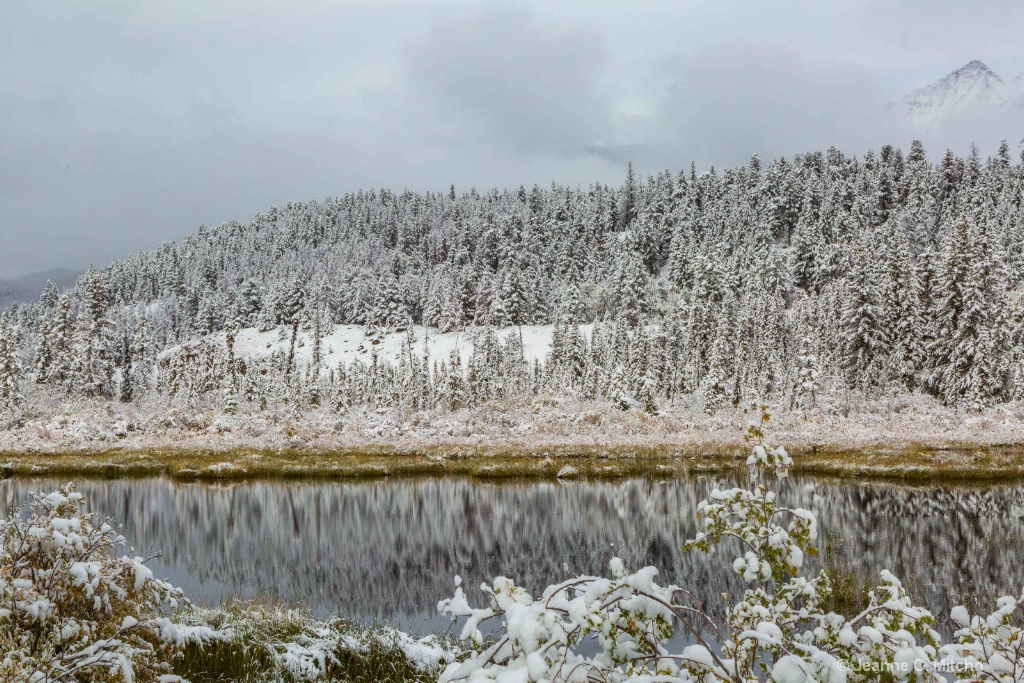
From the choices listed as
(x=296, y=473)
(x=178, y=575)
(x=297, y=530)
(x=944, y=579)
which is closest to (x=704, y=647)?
(x=944, y=579)

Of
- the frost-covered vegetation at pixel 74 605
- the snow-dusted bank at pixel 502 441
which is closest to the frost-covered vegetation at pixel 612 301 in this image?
the snow-dusted bank at pixel 502 441

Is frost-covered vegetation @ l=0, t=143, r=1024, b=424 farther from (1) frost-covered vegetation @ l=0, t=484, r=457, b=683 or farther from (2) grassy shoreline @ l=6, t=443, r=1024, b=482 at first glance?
(1) frost-covered vegetation @ l=0, t=484, r=457, b=683

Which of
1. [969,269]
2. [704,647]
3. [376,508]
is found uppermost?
[969,269]

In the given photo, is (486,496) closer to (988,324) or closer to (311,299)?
(988,324)

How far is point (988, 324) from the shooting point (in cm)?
5194

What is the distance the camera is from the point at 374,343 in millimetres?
102875

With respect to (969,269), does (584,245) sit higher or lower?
higher

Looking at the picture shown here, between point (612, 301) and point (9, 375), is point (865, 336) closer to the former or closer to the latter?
point (612, 301)

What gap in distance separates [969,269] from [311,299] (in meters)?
94.2

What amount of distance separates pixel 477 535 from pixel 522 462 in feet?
48.2

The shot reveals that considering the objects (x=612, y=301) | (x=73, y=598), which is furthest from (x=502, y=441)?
(x=612, y=301)

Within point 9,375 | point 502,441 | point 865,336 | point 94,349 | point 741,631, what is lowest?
point 502,441

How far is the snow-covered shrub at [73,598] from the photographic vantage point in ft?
17.6

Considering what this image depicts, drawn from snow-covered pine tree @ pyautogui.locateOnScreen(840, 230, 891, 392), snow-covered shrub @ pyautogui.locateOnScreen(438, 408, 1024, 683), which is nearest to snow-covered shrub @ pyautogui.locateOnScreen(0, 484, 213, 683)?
snow-covered shrub @ pyautogui.locateOnScreen(438, 408, 1024, 683)
